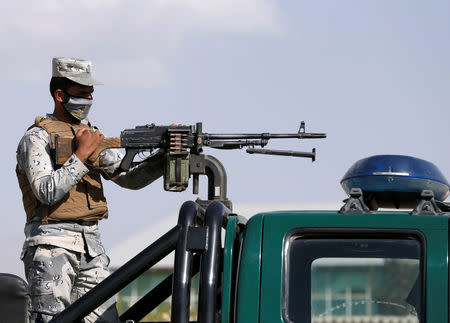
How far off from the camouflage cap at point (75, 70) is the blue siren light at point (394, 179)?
2.11 m

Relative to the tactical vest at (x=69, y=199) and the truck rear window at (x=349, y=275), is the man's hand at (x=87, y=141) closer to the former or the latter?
the tactical vest at (x=69, y=199)

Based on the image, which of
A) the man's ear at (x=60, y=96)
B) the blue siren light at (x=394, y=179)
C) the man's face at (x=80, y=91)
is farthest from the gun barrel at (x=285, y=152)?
the blue siren light at (x=394, y=179)

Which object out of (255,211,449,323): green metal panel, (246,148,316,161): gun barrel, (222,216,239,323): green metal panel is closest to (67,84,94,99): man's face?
(246,148,316,161): gun barrel

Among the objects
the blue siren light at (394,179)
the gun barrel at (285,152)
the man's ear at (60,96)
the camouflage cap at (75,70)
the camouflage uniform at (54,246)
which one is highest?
the camouflage cap at (75,70)

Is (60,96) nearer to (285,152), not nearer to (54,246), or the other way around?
(54,246)

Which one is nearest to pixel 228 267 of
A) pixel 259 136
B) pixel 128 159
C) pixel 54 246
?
pixel 54 246

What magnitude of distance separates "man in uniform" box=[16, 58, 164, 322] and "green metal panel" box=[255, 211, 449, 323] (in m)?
1.50

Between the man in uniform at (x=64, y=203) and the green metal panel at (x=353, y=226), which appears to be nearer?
the green metal panel at (x=353, y=226)

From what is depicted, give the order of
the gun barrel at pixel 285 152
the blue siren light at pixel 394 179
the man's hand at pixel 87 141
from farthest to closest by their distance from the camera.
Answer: the gun barrel at pixel 285 152
the man's hand at pixel 87 141
the blue siren light at pixel 394 179

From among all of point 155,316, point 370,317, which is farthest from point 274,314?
point 155,316

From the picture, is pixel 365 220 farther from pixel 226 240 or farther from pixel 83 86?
pixel 83 86

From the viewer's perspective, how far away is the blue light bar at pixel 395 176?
12.0ft

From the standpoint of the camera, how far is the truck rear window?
3211 mm

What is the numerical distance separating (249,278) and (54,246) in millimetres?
1962
